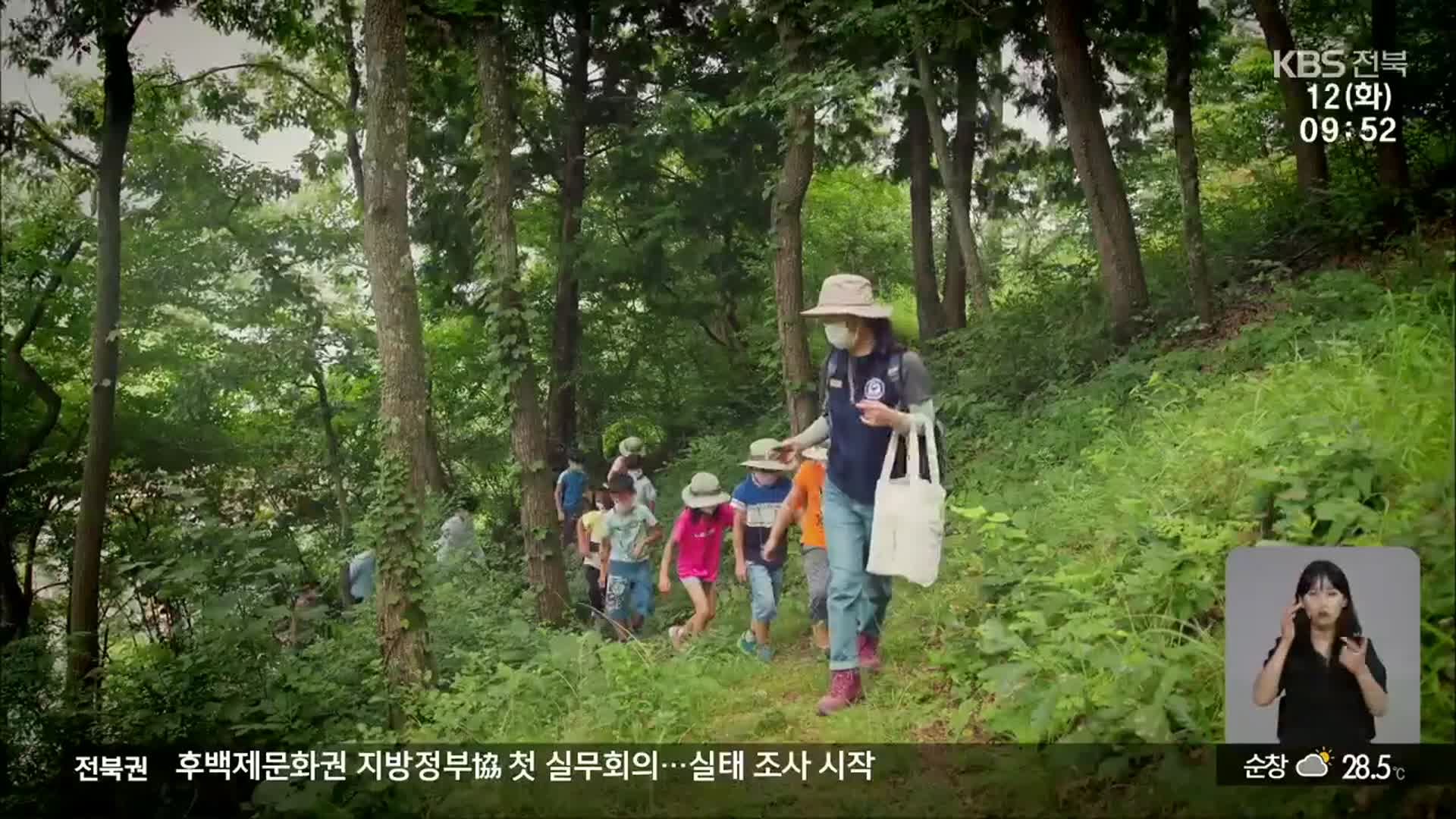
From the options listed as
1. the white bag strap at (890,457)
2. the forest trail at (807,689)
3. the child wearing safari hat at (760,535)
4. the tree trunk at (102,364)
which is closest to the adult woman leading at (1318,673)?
the forest trail at (807,689)

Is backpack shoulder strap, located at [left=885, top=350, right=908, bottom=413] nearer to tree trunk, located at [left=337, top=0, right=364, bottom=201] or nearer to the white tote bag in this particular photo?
the white tote bag

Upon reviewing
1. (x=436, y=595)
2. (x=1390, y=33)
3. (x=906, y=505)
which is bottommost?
(x=436, y=595)

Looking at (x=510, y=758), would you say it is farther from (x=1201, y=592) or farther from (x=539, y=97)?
(x=539, y=97)

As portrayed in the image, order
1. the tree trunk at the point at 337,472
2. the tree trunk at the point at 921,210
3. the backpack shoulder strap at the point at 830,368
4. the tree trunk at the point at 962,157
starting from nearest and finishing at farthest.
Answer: the backpack shoulder strap at the point at 830,368 → the tree trunk at the point at 337,472 → the tree trunk at the point at 962,157 → the tree trunk at the point at 921,210

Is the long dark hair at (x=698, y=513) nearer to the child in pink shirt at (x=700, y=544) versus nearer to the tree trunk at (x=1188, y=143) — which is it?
the child in pink shirt at (x=700, y=544)

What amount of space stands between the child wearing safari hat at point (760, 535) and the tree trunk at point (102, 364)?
370 centimetres

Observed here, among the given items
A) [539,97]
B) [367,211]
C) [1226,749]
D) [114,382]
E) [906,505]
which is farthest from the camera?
[539,97]

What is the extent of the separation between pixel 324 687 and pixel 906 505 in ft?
10.0

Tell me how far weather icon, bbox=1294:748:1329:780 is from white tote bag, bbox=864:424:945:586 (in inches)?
49.7

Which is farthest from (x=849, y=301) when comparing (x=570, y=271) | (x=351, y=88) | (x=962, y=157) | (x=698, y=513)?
Result: (x=962, y=157)

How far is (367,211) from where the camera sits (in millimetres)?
→ 5199

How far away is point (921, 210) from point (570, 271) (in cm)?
374

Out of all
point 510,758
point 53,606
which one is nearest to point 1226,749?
point 510,758

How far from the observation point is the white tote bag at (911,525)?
12.0 feet
